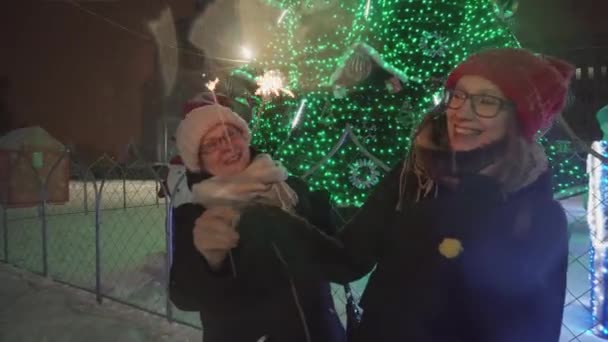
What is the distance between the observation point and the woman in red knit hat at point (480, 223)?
102 centimetres

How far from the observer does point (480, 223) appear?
1.06m

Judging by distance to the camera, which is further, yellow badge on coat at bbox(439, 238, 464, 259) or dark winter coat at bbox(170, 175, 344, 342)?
dark winter coat at bbox(170, 175, 344, 342)

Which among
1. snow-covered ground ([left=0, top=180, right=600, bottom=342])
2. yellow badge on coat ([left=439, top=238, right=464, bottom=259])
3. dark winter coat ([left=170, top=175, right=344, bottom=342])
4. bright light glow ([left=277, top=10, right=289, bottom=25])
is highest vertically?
bright light glow ([left=277, top=10, right=289, bottom=25])

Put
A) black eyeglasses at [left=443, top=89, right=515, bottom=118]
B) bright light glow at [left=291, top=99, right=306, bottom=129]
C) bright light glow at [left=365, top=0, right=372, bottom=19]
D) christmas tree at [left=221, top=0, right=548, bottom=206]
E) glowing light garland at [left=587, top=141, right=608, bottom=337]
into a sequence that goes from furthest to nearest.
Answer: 1. bright light glow at [left=291, top=99, right=306, bottom=129]
2. bright light glow at [left=365, top=0, right=372, bottom=19]
3. christmas tree at [left=221, top=0, right=548, bottom=206]
4. glowing light garland at [left=587, top=141, right=608, bottom=337]
5. black eyeglasses at [left=443, top=89, right=515, bottom=118]

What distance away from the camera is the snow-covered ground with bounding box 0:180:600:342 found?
3869 mm

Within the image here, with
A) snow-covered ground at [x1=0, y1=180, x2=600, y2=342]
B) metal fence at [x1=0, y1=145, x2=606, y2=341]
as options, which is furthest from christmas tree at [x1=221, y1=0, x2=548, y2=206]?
snow-covered ground at [x1=0, y1=180, x2=600, y2=342]

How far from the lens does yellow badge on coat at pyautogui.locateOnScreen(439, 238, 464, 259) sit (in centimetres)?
108

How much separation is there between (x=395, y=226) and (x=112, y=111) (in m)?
26.9

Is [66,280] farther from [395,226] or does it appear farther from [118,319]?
[395,226]

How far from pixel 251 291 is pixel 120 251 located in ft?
17.2

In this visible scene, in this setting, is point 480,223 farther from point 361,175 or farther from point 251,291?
point 361,175

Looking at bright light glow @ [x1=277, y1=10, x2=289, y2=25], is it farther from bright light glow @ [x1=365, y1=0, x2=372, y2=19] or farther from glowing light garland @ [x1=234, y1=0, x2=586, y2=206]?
bright light glow @ [x1=365, y1=0, x2=372, y2=19]

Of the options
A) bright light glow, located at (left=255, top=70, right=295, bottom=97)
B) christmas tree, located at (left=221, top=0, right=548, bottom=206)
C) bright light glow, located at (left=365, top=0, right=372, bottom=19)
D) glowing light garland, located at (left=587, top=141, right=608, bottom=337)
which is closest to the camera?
glowing light garland, located at (left=587, top=141, right=608, bottom=337)

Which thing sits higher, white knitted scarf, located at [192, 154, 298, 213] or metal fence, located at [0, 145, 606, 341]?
white knitted scarf, located at [192, 154, 298, 213]
